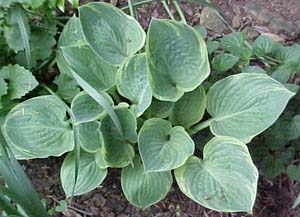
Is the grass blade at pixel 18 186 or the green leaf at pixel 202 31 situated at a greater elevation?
the green leaf at pixel 202 31

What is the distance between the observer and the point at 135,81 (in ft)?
5.89

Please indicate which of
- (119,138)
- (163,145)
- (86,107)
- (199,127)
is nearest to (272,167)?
(199,127)

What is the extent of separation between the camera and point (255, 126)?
1.71m

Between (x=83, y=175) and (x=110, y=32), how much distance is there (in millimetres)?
413

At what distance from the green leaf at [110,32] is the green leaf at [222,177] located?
0.36 meters

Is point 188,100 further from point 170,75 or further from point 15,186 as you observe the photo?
point 15,186

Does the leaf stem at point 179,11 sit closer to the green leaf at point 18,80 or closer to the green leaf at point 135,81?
the green leaf at point 135,81

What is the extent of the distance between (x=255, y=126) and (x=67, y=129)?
0.53 metres

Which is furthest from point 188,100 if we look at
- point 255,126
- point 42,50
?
point 42,50

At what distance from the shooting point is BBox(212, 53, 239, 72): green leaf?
1.88 m

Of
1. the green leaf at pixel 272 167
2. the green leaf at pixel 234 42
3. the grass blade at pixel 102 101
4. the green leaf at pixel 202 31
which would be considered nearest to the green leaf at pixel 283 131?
the green leaf at pixel 272 167

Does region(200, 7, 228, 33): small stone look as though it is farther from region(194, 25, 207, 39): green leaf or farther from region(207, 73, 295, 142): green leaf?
region(207, 73, 295, 142): green leaf

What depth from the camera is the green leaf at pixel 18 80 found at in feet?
6.15

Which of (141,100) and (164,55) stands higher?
(164,55)
